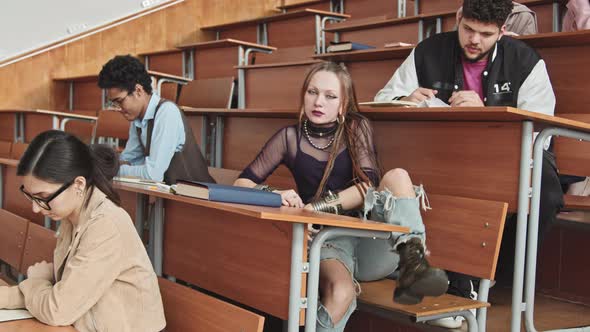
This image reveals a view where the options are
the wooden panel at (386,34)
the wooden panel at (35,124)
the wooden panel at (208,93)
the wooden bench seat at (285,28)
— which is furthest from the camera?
the wooden bench seat at (285,28)

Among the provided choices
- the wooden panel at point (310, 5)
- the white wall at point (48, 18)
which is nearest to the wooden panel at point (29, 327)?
the white wall at point (48, 18)

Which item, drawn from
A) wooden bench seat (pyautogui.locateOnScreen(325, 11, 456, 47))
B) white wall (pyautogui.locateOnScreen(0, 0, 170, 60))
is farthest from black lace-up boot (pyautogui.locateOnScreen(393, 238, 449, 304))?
white wall (pyautogui.locateOnScreen(0, 0, 170, 60))

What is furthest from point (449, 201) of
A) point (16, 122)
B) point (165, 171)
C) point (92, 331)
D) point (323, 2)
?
point (323, 2)

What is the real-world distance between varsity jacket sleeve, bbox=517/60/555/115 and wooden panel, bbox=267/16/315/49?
2.60 metres

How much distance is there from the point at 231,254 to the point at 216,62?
3.16 meters

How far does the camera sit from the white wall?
5023 millimetres

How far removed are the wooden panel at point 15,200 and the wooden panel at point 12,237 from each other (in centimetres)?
20

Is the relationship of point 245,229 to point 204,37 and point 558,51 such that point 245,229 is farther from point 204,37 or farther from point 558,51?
point 204,37

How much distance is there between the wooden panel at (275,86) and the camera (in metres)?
3.41

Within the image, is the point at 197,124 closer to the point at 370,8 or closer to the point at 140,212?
the point at 140,212

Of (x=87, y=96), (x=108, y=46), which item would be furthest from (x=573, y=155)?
(x=108, y=46)

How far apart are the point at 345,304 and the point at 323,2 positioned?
402cm

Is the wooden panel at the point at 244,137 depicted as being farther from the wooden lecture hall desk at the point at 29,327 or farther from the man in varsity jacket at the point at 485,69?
the wooden lecture hall desk at the point at 29,327

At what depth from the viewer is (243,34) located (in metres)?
5.42
